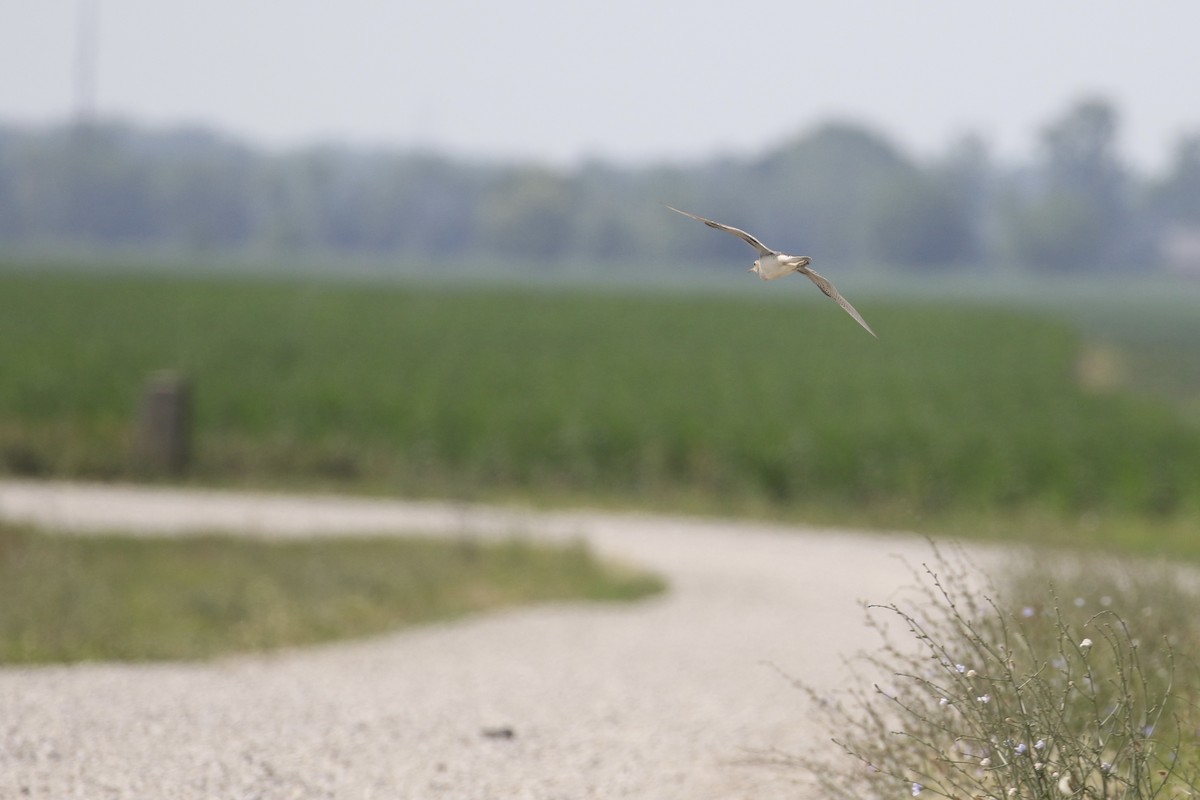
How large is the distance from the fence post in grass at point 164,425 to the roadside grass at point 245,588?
4739 mm

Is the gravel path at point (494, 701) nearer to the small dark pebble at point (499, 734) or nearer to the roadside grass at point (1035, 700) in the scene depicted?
the small dark pebble at point (499, 734)

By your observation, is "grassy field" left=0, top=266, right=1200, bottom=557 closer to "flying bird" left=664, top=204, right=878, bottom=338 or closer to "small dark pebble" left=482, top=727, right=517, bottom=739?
"small dark pebble" left=482, top=727, right=517, bottom=739

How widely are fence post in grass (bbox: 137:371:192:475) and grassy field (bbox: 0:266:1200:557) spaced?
1.37 feet

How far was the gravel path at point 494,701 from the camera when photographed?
7.00m

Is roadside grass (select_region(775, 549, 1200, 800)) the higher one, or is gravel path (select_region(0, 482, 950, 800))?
roadside grass (select_region(775, 549, 1200, 800))

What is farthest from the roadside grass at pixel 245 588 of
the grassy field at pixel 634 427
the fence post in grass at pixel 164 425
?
the fence post in grass at pixel 164 425

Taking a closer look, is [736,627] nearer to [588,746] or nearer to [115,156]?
[588,746]

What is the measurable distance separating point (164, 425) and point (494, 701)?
11666mm

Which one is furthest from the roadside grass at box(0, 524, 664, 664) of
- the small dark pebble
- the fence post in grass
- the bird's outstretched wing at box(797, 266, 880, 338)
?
the bird's outstretched wing at box(797, 266, 880, 338)

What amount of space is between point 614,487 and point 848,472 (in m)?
2.91

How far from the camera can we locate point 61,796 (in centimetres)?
630

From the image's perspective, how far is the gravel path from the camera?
23.0 ft

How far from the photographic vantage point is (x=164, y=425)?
66.0 ft

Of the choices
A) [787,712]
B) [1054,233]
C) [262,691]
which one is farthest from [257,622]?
[1054,233]
